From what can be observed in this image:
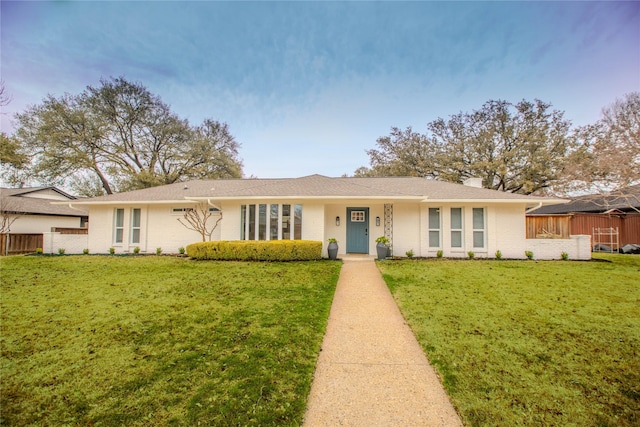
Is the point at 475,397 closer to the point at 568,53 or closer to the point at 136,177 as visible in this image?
the point at 568,53

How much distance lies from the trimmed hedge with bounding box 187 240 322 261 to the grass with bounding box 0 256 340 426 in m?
3.10

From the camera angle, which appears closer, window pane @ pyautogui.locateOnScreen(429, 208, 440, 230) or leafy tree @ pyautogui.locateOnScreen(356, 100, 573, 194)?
window pane @ pyautogui.locateOnScreen(429, 208, 440, 230)

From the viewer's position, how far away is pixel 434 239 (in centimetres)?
Answer: 1114

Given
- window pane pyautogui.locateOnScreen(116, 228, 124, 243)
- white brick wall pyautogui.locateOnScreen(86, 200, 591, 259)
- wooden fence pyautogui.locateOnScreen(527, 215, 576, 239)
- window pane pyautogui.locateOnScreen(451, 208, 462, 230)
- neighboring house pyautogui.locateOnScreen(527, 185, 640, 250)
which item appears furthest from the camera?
neighboring house pyautogui.locateOnScreen(527, 185, 640, 250)

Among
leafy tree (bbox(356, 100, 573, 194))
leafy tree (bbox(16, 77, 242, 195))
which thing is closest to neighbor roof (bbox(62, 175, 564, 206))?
leafy tree (bbox(16, 77, 242, 195))

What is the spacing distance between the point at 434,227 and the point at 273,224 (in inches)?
268

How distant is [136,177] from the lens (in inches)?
877

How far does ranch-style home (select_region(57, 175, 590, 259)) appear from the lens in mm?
10680

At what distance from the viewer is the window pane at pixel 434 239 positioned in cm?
1111

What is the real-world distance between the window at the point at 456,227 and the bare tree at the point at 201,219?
401 inches

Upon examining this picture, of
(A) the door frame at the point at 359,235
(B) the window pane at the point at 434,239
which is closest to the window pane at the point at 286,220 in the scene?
(A) the door frame at the point at 359,235

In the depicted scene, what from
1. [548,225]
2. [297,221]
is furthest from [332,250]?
[548,225]

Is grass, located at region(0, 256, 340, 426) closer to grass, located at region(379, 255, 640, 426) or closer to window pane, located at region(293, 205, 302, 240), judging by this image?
grass, located at region(379, 255, 640, 426)

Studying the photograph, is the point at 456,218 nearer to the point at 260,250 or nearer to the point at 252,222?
the point at 260,250
